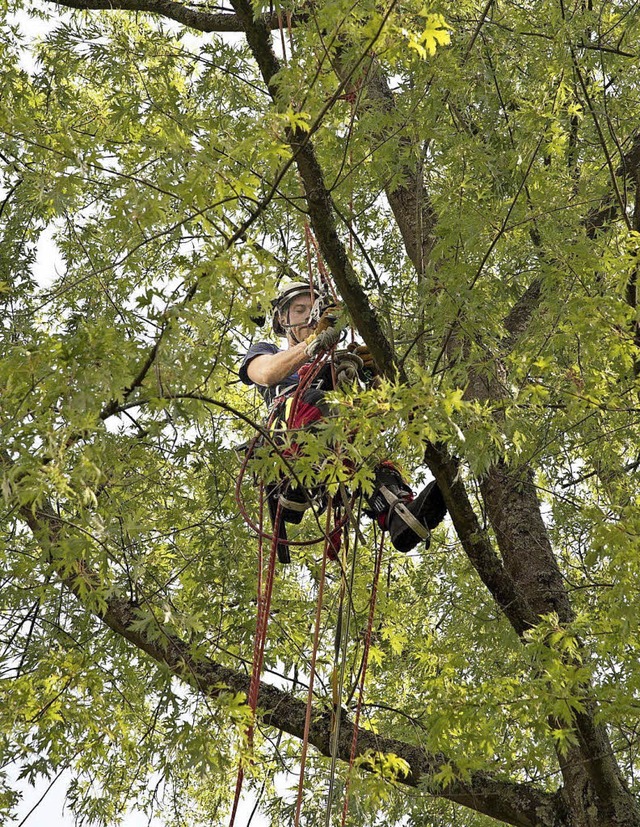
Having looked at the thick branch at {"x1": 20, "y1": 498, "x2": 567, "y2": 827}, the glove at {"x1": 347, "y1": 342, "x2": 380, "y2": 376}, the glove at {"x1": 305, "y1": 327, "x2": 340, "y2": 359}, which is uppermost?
the glove at {"x1": 347, "y1": 342, "x2": 380, "y2": 376}

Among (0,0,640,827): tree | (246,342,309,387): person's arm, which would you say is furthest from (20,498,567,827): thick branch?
(246,342,309,387): person's arm

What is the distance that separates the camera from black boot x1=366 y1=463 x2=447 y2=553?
13.6ft

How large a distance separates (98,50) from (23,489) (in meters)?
3.64

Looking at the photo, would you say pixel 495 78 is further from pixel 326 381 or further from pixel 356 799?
pixel 356 799

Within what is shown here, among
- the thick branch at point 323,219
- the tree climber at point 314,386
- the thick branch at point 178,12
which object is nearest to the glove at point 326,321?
the tree climber at point 314,386

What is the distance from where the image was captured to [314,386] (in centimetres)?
445

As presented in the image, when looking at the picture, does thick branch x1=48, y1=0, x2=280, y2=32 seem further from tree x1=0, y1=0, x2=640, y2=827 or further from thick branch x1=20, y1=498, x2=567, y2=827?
thick branch x1=20, y1=498, x2=567, y2=827

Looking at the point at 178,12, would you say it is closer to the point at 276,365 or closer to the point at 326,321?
the point at 276,365

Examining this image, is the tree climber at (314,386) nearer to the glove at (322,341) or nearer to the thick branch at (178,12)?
the glove at (322,341)

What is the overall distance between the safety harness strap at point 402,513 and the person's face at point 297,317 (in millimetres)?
929

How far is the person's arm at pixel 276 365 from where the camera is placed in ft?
14.1

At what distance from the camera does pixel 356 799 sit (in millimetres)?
4219

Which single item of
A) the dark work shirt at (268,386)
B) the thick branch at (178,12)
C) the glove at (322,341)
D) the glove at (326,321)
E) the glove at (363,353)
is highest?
the thick branch at (178,12)

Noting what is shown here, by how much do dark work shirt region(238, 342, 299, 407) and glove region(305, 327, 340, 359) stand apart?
1.90 feet
